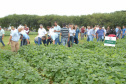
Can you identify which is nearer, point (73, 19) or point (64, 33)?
point (64, 33)

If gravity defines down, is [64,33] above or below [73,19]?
below

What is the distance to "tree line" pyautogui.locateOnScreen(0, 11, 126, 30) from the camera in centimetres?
4221

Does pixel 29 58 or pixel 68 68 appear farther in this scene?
pixel 29 58

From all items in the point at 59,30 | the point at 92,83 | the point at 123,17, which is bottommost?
the point at 92,83

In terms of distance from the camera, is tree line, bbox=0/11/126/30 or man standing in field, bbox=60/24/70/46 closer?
man standing in field, bbox=60/24/70/46

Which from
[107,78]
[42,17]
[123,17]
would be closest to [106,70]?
[107,78]

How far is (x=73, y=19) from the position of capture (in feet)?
166

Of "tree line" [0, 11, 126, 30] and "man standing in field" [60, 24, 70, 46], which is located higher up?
"tree line" [0, 11, 126, 30]

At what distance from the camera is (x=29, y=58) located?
590 centimetres

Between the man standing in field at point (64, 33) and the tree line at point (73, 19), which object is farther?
the tree line at point (73, 19)

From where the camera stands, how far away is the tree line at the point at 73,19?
4221 centimetres

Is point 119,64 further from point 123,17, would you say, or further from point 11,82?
point 123,17

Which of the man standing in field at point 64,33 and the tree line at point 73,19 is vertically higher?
the tree line at point 73,19

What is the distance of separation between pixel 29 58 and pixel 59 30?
475 cm
